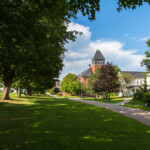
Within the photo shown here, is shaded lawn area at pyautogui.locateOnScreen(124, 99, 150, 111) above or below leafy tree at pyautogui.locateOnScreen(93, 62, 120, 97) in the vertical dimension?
below

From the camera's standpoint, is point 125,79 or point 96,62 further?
point 96,62

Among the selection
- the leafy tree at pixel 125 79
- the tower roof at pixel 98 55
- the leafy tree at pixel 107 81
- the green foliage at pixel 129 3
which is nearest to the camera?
the green foliage at pixel 129 3

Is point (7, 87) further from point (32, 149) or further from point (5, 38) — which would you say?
point (32, 149)

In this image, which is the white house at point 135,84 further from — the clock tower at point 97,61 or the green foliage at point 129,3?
the green foliage at point 129,3

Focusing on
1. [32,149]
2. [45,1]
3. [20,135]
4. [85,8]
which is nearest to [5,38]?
[45,1]

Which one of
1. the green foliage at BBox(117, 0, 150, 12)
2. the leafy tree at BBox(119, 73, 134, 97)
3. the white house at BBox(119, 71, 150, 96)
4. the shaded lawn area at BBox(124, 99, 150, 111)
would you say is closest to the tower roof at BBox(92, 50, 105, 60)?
the white house at BBox(119, 71, 150, 96)

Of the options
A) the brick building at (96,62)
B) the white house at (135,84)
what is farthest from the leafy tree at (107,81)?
the brick building at (96,62)

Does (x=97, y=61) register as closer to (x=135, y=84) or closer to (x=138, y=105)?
(x=135, y=84)

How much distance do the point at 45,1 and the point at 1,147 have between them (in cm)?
459

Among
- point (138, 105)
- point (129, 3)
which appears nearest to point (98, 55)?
point (138, 105)

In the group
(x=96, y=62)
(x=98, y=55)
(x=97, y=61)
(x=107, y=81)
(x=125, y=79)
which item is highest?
(x=98, y=55)

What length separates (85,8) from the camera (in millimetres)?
5801

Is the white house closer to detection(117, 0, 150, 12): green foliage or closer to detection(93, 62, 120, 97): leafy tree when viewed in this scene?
detection(93, 62, 120, 97): leafy tree

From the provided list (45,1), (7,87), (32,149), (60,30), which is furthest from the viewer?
(7,87)
